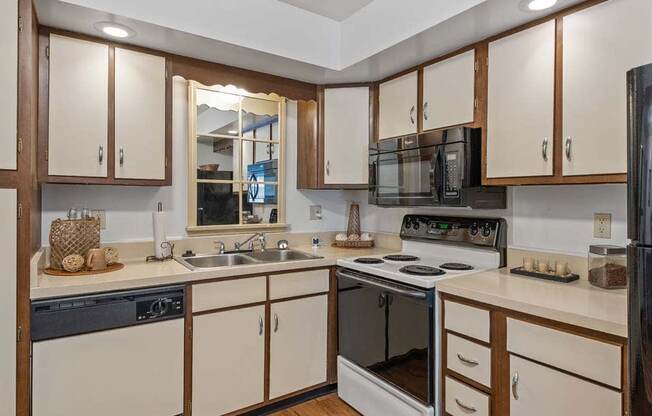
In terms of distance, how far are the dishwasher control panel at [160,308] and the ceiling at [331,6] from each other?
5.95 feet

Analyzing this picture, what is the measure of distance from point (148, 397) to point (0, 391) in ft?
1.88

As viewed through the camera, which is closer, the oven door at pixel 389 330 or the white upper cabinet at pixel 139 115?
the oven door at pixel 389 330

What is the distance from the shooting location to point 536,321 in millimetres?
1472

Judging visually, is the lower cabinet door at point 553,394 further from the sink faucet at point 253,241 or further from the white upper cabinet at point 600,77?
the sink faucet at point 253,241

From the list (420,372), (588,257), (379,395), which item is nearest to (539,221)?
(588,257)

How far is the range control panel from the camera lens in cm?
218

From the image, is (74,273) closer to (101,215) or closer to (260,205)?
(101,215)

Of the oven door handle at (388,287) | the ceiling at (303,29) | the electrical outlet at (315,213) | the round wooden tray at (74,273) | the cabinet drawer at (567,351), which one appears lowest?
the cabinet drawer at (567,351)

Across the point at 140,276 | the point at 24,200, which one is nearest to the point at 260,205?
the point at 140,276

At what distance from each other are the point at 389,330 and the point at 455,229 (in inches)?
30.2

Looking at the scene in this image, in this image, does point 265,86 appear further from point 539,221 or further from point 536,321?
point 536,321

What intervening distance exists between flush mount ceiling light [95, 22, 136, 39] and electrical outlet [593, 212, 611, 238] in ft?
8.07

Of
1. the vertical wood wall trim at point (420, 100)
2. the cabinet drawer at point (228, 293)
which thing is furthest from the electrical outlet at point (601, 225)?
the cabinet drawer at point (228, 293)

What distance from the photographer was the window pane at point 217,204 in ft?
8.54
